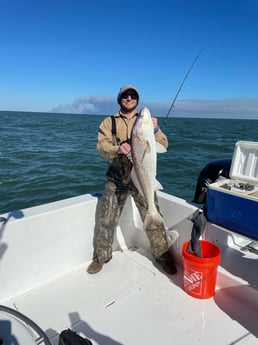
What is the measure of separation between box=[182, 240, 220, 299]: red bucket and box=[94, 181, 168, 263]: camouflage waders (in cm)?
50

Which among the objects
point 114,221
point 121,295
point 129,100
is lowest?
point 121,295

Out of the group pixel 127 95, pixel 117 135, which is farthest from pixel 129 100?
pixel 117 135

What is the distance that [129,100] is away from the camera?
11.0 feet

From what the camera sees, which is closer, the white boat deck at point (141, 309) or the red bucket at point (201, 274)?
the white boat deck at point (141, 309)

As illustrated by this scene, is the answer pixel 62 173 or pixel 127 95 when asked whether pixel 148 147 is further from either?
pixel 62 173

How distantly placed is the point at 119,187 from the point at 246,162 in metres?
1.45

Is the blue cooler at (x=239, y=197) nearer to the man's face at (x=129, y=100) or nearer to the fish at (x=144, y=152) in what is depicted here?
the fish at (x=144, y=152)

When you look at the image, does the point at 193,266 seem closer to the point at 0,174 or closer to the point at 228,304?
the point at 228,304

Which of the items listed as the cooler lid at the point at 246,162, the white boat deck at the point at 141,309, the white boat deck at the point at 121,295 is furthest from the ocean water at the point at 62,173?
the cooler lid at the point at 246,162

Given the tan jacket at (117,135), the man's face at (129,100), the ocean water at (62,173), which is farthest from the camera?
the ocean water at (62,173)

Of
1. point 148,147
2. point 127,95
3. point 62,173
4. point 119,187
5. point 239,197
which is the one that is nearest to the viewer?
point 148,147

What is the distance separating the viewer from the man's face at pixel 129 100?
333 cm

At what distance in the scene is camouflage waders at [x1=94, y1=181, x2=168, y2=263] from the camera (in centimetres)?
348

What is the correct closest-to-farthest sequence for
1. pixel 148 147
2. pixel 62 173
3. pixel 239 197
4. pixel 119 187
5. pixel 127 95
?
pixel 148 147 → pixel 239 197 → pixel 127 95 → pixel 119 187 → pixel 62 173
